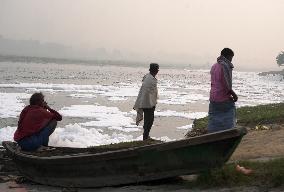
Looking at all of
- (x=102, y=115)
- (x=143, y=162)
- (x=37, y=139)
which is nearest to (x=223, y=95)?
(x=143, y=162)

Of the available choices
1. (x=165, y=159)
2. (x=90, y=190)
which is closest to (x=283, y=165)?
(x=165, y=159)

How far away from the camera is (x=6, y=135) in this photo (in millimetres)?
15555

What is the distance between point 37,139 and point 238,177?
13.4 ft

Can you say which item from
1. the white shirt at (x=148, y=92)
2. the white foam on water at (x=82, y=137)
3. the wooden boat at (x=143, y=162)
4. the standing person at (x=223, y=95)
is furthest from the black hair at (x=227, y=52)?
the white foam on water at (x=82, y=137)

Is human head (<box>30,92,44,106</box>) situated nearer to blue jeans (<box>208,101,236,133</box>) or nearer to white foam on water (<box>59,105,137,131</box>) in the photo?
blue jeans (<box>208,101,236,133</box>)

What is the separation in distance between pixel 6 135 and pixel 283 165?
38.5ft

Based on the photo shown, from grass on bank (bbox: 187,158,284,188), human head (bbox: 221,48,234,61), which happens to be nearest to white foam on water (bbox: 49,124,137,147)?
human head (bbox: 221,48,234,61)

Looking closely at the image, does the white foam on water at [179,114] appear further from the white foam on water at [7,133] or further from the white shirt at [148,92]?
the white shirt at [148,92]

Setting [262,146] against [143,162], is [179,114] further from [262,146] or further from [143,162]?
[143,162]

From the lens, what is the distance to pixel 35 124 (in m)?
A: 8.02

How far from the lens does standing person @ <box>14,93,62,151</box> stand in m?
7.93

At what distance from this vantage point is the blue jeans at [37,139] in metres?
8.18

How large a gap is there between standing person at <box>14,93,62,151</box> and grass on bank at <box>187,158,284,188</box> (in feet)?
10.4

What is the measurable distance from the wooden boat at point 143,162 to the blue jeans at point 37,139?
21.0 inches
